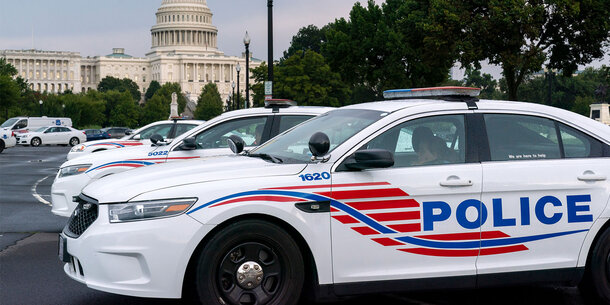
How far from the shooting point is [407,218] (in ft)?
18.1

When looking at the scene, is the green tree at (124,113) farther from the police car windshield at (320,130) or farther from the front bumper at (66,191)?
the police car windshield at (320,130)

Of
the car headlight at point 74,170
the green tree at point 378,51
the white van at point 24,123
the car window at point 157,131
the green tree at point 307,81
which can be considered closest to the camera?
the car headlight at point 74,170

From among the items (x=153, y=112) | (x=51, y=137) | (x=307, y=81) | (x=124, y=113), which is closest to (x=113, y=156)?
(x=51, y=137)

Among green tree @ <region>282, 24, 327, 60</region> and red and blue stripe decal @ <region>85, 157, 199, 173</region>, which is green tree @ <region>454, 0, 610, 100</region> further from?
green tree @ <region>282, 24, 327, 60</region>

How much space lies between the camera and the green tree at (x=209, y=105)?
136m

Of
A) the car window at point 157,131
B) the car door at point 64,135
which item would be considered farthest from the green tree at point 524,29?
the car door at point 64,135

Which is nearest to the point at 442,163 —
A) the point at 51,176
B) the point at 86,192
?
the point at 86,192

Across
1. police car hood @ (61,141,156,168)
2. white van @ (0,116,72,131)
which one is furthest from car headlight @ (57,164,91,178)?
white van @ (0,116,72,131)

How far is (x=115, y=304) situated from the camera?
6.12 metres

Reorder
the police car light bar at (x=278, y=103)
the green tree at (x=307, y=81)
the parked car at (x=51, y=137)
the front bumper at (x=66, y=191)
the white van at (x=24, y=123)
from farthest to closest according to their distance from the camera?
the green tree at (x=307, y=81) → the white van at (x=24, y=123) → the parked car at (x=51, y=137) → the police car light bar at (x=278, y=103) → the front bumper at (x=66, y=191)

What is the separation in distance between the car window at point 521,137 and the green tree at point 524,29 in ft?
97.8

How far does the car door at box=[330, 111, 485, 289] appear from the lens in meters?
5.44

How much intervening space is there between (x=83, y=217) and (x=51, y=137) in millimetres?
51858

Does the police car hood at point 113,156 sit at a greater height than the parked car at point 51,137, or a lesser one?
greater
